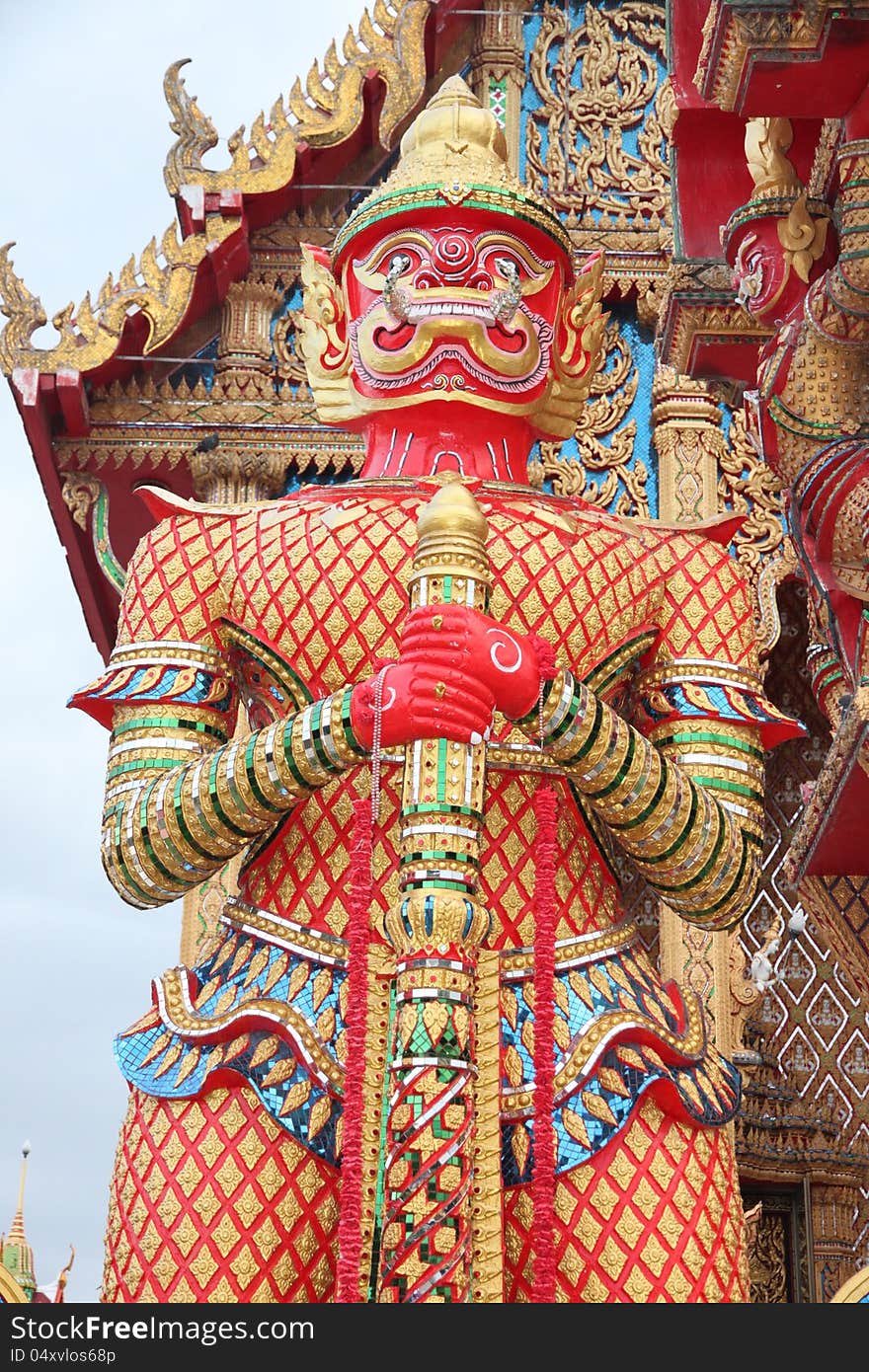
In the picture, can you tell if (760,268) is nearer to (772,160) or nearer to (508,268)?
(772,160)

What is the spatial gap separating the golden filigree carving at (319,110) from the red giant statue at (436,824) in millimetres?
2014

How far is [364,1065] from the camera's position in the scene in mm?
3070

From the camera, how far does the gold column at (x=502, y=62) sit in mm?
6195

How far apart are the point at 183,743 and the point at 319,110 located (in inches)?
119

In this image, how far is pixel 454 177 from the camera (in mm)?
3898

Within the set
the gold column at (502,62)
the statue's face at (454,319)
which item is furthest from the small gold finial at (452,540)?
the gold column at (502,62)

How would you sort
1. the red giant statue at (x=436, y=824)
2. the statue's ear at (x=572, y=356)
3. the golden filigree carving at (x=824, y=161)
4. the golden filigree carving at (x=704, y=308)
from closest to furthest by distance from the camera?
the red giant statue at (x=436, y=824) → the golden filigree carving at (x=824, y=161) → the statue's ear at (x=572, y=356) → the golden filigree carving at (x=704, y=308)

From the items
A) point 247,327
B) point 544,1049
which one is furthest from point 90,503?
point 544,1049

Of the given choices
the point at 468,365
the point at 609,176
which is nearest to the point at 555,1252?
the point at 468,365

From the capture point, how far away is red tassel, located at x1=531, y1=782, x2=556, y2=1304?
2.98m

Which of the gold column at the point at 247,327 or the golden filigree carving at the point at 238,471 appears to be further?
the gold column at the point at 247,327

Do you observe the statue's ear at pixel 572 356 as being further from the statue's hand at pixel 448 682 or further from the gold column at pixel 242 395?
the gold column at pixel 242 395

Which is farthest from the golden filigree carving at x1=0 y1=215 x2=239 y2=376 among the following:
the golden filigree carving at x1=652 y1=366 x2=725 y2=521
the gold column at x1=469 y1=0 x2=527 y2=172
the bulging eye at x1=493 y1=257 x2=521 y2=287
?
the bulging eye at x1=493 y1=257 x2=521 y2=287
